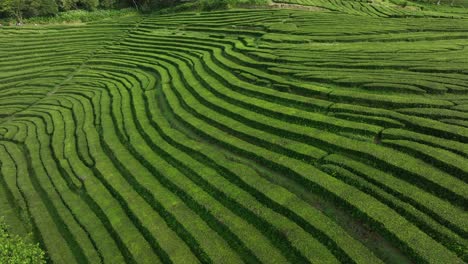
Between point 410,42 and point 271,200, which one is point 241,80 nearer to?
point 271,200

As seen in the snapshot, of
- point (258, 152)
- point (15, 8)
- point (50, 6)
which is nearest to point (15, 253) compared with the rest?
point (258, 152)

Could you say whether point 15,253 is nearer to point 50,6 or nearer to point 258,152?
point 258,152

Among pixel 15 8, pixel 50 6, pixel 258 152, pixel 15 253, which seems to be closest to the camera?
pixel 15 253

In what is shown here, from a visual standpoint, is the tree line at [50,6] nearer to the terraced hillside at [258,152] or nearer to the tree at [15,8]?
the tree at [15,8]

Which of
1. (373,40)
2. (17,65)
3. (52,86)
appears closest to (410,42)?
(373,40)

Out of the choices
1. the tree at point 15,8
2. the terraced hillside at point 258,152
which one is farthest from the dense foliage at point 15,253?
the tree at point 15,8

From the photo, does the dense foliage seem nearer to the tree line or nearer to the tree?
the tree line

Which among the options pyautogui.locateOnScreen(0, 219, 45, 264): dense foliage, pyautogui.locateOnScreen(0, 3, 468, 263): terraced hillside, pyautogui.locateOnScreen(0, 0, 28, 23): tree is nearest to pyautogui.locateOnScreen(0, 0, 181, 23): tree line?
pyautogui.locateOnScreen(0, 0, 28, 23): tree

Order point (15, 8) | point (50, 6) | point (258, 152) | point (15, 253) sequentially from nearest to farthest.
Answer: point (15, 253)
point (258, 152)
point (15, 8)
point (50, 6)

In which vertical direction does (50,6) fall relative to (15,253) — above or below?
above
